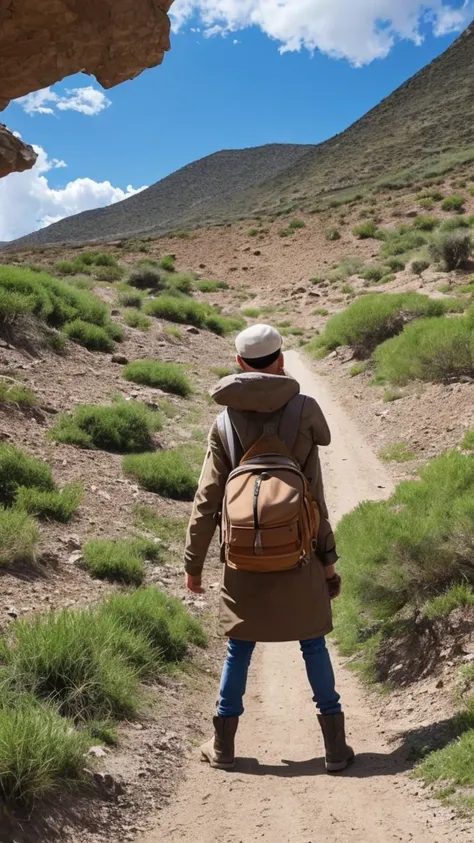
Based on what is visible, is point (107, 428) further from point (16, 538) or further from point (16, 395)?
point (16, 538)

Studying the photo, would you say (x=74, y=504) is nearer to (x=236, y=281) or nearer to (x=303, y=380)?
(x=303, y=380)

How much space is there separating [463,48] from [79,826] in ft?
239

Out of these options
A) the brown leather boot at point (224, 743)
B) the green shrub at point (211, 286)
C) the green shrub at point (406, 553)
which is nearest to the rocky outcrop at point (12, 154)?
the green shrub at point (406, 553)

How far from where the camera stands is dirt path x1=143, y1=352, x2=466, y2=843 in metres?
3.12

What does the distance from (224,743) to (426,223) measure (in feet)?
97.3

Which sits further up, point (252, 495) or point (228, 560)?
point (252, 495)

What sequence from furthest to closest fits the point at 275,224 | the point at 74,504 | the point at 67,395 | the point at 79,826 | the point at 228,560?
the point at 275,224, the point at 67,395, the point at 74,504, the point at 228,560, the point at 79,826

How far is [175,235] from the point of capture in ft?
134

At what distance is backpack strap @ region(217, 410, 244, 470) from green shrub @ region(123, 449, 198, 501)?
503 cm

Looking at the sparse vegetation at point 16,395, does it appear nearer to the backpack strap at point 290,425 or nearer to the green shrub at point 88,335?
the green shrub at point 88,335

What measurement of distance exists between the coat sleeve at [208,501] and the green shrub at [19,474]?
359 cm

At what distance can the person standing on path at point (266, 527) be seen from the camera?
3.32 metres

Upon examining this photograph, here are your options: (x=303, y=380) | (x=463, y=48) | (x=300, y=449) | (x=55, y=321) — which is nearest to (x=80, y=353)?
(x=55, y=321)

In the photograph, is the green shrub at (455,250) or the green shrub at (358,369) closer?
the green shrub at (358,369)
